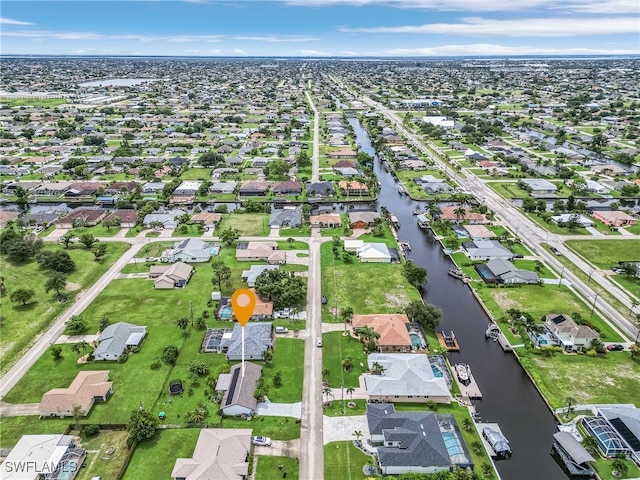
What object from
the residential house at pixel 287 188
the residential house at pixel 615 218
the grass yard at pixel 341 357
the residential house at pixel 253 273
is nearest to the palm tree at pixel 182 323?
the residential house at pixel 253 273

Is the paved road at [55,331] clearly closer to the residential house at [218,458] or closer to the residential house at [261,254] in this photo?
the residential house at [261,254]

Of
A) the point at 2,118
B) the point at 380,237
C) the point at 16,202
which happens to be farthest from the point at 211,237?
the point at 2,118

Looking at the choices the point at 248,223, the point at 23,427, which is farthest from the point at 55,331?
the point at 248,223

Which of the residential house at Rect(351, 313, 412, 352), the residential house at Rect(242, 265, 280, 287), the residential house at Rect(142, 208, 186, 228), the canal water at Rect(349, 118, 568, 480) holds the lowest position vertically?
the canal water at Rect(349, 118, 568, 480)

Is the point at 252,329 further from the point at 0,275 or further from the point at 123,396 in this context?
the point at 0,275

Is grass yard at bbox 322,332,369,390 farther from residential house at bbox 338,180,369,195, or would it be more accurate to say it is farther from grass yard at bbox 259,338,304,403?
residential house at bbox 338,180,369,195

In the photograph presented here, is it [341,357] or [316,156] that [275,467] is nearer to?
[341,357]

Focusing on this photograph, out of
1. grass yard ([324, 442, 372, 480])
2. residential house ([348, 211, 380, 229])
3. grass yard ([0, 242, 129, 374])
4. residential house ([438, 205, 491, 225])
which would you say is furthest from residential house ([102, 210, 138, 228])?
grass yard ([324, 442, 372, 480])

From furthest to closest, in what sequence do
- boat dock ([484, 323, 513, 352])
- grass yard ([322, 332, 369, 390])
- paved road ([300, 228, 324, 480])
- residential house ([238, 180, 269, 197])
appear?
1. residential house ([238, 180, 269, 197])
2. boat dock ([484, 323, 513, 352])
3. grass yard ([322, 332, 369, 390])
4. paved road ([300, 228, 324, 480])
